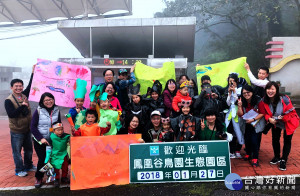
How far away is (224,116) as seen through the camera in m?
4.29

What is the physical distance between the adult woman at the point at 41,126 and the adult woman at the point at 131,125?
1.20 m

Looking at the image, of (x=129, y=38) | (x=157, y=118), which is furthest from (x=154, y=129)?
(x=129, y=38)

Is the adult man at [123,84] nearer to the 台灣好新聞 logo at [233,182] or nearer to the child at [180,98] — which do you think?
the child at [180,98]

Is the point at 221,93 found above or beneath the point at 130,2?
beneath

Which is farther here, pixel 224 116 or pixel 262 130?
pixel 224 116

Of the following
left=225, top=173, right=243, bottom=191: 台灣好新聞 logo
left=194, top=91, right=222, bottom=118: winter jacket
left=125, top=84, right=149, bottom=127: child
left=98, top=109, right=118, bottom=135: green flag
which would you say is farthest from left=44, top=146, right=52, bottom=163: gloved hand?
left=225, top=173, right=243, bottom=191: 台灣好新聞 logo

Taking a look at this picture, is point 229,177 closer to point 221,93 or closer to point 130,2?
point 221,93

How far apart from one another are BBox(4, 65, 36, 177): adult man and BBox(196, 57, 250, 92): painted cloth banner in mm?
3301

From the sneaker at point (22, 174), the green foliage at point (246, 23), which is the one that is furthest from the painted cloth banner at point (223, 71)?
Result: the green foliage at point (246, 23)

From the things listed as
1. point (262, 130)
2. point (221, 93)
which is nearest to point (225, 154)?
point (262, 130)

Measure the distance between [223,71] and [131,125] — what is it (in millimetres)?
2334

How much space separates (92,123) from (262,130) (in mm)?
2917

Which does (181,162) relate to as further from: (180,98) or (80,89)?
(80,89)

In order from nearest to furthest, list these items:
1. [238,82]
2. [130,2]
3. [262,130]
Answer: [262,130], [238,82], [130,2]
